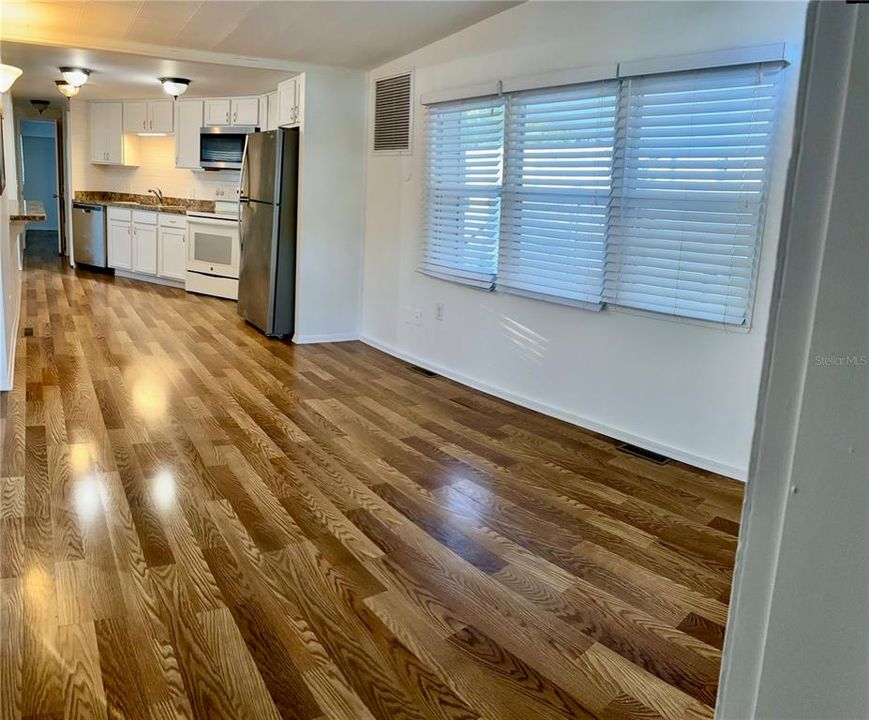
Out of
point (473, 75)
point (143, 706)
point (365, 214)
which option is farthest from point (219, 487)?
point (365, 214)

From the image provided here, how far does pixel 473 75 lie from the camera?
4.35m

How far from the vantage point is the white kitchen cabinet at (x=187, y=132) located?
7754 mm

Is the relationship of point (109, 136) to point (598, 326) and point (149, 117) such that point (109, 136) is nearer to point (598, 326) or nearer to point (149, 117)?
point (149, 117)

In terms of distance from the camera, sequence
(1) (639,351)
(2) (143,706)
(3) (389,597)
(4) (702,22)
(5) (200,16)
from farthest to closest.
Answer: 1. (5) (200,16)
2. (1) (639,351)
3. (4) (702,22)
4. (3) (389,597)
5. (2) (143,706)

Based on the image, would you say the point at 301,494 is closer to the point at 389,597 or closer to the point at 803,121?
the point at 389,597

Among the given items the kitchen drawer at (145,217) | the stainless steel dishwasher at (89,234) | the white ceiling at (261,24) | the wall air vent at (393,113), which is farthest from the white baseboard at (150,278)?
the wall air vent at (393,113)

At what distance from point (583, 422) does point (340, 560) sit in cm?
190

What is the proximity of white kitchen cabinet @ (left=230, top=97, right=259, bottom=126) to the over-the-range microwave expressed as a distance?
5.2 inches

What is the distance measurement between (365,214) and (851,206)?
218 inches

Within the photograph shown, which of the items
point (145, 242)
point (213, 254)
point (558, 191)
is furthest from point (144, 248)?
point (558, 191)

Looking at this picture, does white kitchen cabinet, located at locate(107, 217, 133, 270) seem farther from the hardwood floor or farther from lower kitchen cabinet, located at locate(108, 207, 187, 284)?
the hardwood floor

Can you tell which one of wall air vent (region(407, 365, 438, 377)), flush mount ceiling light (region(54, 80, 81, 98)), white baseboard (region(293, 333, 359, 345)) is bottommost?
wall air vent (region(407, 365, 438, 377))

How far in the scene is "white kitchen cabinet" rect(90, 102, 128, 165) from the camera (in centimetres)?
853

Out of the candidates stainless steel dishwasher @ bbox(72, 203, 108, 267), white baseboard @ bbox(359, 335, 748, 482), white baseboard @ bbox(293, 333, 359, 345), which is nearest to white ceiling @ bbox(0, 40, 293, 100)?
stainless steel dishwasher @ bbox(72, 203, 108, 267)
